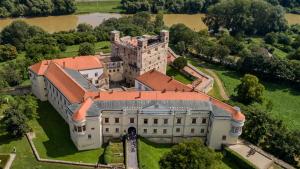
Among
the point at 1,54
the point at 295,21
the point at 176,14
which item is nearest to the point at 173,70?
the point at 1,54

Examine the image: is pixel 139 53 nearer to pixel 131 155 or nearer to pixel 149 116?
pixel 149 116

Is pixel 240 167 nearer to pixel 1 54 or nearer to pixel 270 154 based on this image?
pixel 270 154

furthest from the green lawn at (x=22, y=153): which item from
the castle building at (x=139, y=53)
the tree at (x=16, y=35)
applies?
the tree at (x=16, y=35)

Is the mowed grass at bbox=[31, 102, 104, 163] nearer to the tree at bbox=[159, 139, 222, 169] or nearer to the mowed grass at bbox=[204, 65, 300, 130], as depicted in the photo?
the tree at bbox=[159, 139, 222, 169]

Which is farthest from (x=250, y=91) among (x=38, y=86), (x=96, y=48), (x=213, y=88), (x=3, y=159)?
(x=3, y=159)

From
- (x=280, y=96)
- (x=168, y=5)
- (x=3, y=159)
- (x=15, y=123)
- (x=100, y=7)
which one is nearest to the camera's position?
(x=3, y=159)
